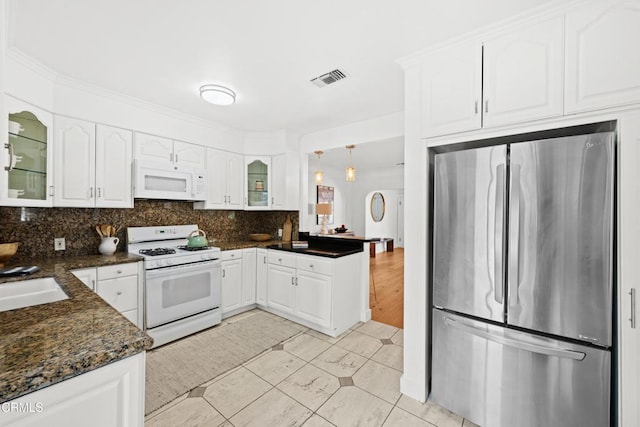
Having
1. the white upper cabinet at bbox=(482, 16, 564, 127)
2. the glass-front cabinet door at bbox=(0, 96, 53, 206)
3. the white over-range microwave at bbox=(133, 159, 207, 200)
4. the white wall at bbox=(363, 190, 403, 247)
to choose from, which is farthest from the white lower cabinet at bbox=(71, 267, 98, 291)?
the white wall at bbox=(363, 190, 403, 247)

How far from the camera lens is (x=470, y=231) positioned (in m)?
1.67

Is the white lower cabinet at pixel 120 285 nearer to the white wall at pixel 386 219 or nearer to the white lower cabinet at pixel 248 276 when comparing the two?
the white lower cabinet at pixel 248 276

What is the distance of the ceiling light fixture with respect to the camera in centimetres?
242

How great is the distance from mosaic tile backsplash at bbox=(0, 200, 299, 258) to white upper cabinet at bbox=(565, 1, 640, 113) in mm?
3187

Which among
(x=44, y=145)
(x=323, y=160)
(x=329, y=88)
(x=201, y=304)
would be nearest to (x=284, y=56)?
(x=329, y=88)

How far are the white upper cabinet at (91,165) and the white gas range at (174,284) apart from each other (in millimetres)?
483

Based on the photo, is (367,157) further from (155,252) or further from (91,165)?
(91,165)

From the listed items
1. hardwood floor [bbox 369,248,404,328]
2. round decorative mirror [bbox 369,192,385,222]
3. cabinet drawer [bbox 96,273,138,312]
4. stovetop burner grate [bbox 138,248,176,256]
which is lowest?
hardwood floor [bbox 369,248,404,328]

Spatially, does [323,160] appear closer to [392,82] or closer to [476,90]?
[392,82]

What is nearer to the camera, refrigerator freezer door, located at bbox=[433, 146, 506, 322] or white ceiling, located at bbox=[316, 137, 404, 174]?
refrigerator freezer door, located at bbox=[433, 146, 506, 322]

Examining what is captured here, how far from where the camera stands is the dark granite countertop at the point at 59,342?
72 cm

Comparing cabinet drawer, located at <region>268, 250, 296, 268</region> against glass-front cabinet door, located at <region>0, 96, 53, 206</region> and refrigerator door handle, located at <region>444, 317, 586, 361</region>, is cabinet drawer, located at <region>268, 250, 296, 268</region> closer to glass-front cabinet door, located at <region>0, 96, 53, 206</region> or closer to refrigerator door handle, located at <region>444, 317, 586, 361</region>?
refrigerator door handle, located at <region>444, 317, 586, 361</region>

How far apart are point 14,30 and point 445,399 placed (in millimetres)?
3667

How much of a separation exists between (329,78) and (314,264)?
72.3 inches
